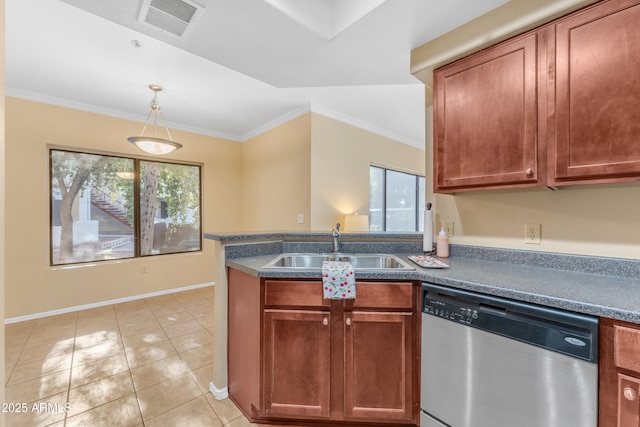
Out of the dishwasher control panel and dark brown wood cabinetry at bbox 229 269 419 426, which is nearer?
the dishwasher control panel

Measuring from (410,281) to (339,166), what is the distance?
2623 mm

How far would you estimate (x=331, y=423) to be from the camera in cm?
151

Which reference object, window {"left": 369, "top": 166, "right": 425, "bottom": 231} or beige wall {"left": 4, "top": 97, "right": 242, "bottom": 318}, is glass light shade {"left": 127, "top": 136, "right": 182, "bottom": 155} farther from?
window {"left": 369, "top": 166, "right": 425, "bottom": 231}

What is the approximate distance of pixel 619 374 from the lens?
0.90 m

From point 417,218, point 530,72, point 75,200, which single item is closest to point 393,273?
point 530,72

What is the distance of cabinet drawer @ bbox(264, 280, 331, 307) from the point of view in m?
1.46

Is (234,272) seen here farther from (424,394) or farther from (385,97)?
(385,97)

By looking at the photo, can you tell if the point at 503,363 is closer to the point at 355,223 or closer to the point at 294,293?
the point at 294,293

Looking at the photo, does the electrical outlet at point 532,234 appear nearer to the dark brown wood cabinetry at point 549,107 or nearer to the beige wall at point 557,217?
the beige wall at point 557,217

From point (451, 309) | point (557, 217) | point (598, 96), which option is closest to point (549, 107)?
point (598, 96)

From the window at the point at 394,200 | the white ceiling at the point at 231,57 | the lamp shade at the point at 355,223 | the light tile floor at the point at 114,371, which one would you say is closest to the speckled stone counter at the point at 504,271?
the light tile floor at the point at 114,371

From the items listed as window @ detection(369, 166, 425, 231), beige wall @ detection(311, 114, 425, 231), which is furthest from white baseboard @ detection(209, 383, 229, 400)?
window @ detection(369, 166, 425, 231)

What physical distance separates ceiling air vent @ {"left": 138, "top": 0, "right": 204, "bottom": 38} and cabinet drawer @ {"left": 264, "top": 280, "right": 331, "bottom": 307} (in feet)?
5.11

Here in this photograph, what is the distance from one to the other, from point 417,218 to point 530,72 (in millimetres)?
4445
